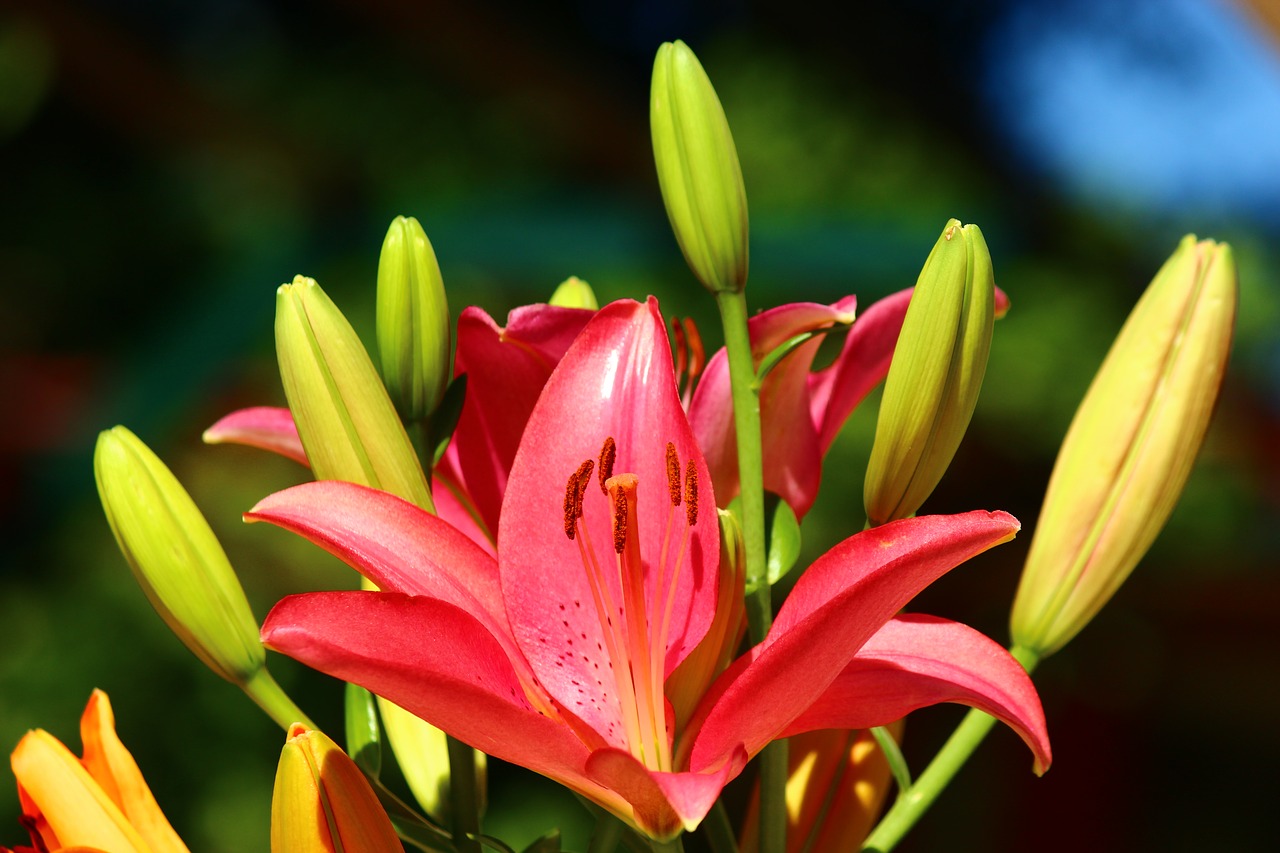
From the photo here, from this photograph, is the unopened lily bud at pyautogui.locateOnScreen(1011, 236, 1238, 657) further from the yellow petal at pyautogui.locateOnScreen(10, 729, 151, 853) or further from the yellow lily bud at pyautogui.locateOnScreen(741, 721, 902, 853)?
the yellow petal at pyautogui.locateOnScreen(10, 729, 151, 853)

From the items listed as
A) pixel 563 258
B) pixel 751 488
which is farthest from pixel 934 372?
pixel 563 258

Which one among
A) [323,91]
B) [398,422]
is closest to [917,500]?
[398,422]

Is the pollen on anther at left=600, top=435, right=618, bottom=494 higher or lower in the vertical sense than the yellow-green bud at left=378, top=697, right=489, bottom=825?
higher

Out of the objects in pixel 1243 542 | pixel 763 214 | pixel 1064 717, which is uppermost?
pixel 763 214

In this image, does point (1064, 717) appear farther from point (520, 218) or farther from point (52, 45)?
point (52, 45)

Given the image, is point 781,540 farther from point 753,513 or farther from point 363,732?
point 363,732

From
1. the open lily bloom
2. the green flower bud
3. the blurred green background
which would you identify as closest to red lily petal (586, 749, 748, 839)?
the open lily bloom

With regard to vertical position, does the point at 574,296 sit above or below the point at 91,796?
above
